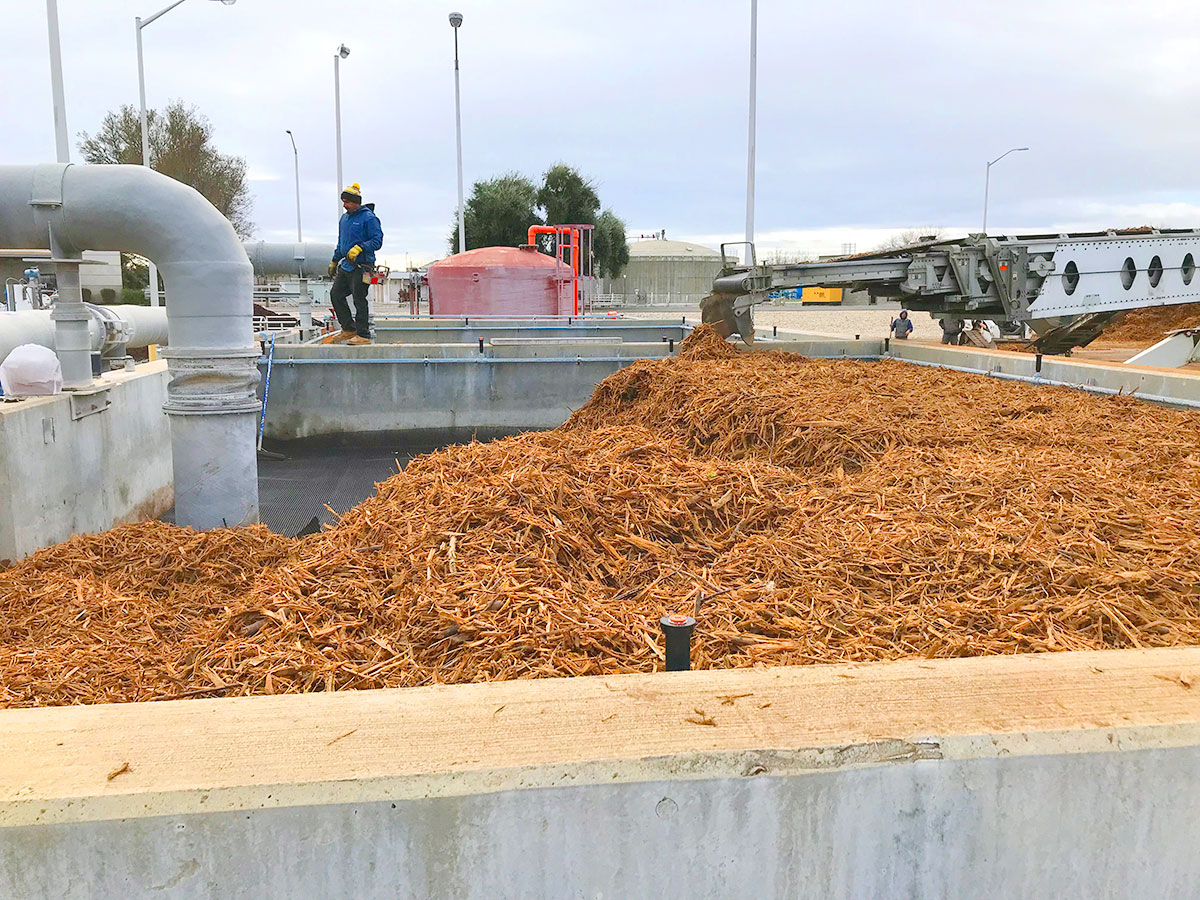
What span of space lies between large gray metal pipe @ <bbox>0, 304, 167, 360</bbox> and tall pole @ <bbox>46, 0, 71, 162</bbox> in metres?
3.94

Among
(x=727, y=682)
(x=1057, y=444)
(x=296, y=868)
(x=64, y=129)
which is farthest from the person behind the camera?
(x=64, y=129)

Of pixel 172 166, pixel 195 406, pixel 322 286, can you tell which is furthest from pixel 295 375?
pixel 172 166

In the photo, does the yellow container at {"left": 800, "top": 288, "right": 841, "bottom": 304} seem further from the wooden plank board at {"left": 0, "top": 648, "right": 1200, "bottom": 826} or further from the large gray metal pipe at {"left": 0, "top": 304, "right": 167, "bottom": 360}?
the wooden plank board at {"left": 0, "top": 648, "right": 1200, "bottom": 826}

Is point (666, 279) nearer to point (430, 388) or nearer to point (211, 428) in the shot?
point (430, 388)

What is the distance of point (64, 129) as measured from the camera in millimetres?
17797

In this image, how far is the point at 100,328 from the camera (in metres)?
12.7

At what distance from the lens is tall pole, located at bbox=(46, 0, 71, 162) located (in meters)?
17.4

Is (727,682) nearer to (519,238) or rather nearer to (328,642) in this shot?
(328,642)

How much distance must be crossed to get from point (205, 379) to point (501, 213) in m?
43.3

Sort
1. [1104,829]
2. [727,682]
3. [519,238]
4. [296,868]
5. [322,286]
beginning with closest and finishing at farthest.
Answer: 1. [296,868]
2. [1104,829]
3. [727,682]
4. [322,286]
5. [519,238]

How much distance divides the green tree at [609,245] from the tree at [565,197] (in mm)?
874

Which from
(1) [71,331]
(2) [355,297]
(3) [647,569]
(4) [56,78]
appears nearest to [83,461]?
(1) [71,331]

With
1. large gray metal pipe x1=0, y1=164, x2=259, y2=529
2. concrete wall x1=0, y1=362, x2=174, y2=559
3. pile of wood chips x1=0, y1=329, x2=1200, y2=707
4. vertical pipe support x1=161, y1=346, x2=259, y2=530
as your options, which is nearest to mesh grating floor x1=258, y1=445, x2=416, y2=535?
concrete wall x1=0, y1=362, x2=174, y2=559

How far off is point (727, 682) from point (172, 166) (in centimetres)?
4312
